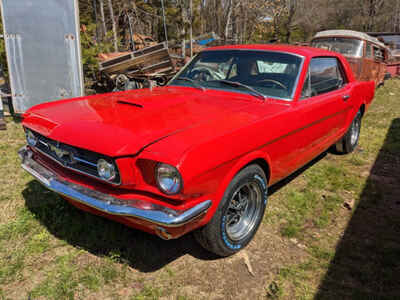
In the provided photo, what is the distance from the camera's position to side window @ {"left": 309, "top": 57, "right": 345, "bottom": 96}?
134 inches

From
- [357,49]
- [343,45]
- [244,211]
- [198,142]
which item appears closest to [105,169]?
[198,142]

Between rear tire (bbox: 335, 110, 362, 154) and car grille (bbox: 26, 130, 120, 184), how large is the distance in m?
3.85

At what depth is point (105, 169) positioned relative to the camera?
6.80ft

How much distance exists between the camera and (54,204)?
3.24m

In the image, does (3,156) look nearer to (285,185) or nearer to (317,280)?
(285,185)

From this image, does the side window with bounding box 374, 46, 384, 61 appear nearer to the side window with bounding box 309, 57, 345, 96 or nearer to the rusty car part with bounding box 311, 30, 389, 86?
the rusty car part with bounding box 311, 30, 389, 86

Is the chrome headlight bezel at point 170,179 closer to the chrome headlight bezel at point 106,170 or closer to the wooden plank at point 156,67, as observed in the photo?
the chrome headlight bezel at point 106,170

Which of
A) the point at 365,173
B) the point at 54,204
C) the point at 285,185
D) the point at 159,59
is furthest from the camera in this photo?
the point at 159,59

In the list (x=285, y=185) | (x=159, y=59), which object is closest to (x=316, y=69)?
(x=285, y=185)

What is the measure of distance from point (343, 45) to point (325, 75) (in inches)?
307

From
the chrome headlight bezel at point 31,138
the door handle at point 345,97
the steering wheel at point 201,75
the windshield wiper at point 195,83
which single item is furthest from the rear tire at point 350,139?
the chrome headlight bezel at point 31,138

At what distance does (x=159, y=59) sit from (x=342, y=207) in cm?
688

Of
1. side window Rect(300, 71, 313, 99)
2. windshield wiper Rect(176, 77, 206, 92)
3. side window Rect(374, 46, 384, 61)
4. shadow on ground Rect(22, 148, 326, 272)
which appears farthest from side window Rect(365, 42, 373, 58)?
shadow on ground Rect(22, 148, 326, 272)

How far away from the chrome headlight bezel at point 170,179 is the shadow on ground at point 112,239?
0.84 meters
